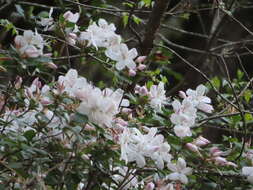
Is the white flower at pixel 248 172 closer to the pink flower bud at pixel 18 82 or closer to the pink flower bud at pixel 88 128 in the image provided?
the pink flower bud at pixel 88 128

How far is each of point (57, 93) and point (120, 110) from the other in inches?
11.0

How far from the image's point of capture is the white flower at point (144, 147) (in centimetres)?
132

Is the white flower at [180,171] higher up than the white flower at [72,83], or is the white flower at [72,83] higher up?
the white flower at [72,83]

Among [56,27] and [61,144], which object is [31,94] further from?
[56,27]

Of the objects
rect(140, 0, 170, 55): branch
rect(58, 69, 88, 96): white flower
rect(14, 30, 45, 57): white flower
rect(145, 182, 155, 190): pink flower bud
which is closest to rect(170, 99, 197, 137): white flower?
rect(145, 182, 155, 190): pink flower bud

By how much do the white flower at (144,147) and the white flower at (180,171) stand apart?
0.03 metres

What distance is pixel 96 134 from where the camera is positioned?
1.30 meters

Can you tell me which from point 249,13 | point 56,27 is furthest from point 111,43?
point 249,13

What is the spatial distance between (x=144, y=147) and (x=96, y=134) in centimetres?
13

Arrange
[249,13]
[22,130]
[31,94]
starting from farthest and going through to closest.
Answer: [249,13]
[22,130]
[31,94]

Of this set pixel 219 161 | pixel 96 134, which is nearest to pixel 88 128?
pixel 96 134

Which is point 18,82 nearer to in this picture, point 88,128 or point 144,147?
point 88,128

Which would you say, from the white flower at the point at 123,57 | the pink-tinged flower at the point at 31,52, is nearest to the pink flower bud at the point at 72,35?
the white flower at the point at 123,57

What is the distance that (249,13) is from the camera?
15.1 feet
